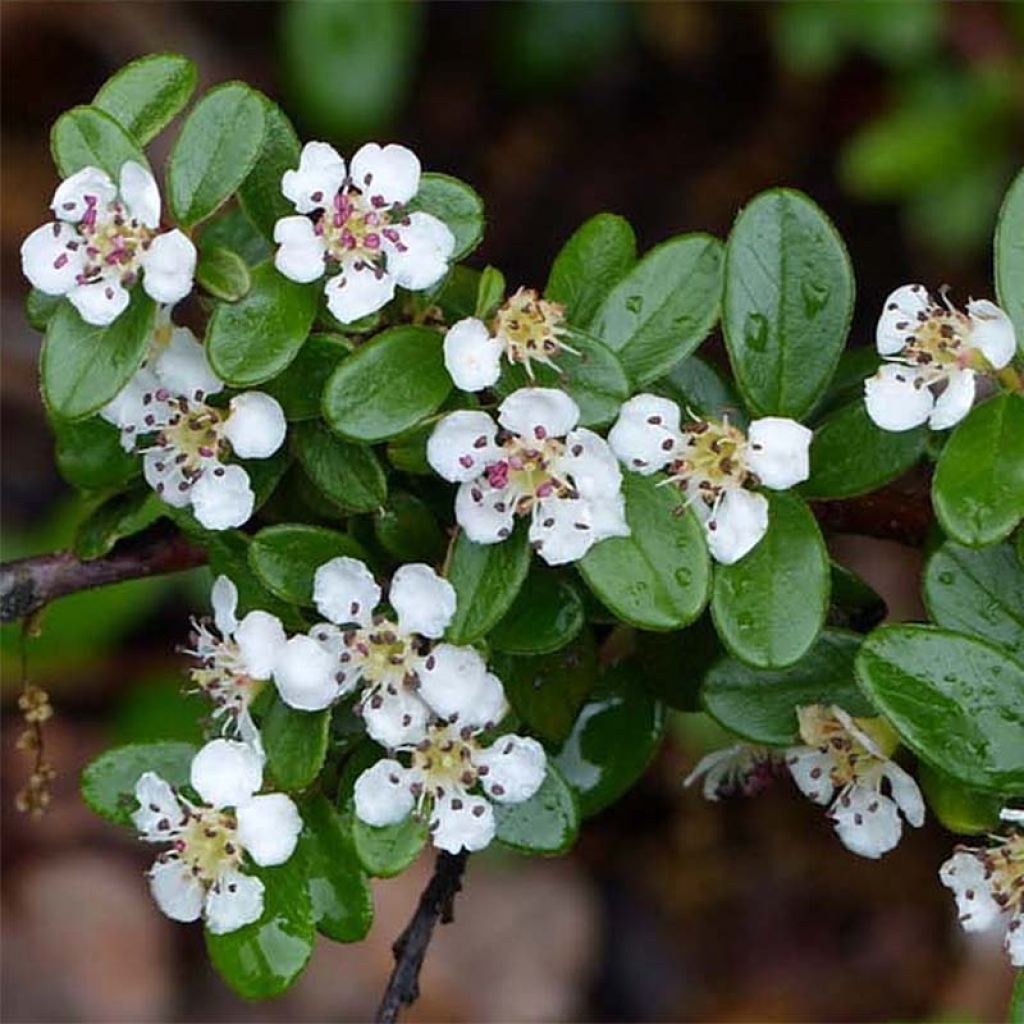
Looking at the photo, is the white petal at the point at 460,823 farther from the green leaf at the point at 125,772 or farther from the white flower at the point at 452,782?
the green leaf at the point at 125,772

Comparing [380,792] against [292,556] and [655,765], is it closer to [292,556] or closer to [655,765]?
[292,556]

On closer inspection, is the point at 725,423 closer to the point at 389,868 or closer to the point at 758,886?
the point at 389,868

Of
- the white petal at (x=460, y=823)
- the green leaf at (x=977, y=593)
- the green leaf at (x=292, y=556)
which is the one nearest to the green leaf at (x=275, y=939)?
the white petal at (x=460, y=823)

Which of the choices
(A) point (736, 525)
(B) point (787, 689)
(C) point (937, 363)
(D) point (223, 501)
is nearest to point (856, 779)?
(B) point (787, 689)

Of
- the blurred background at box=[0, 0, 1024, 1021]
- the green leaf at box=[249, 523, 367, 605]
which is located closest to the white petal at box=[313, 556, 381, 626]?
the green leaf at box=[249, 523, 367, 605]

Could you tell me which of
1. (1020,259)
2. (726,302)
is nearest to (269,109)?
(726,302)

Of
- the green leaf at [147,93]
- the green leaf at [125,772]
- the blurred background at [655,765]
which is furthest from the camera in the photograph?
the blurred background at [655,765]
